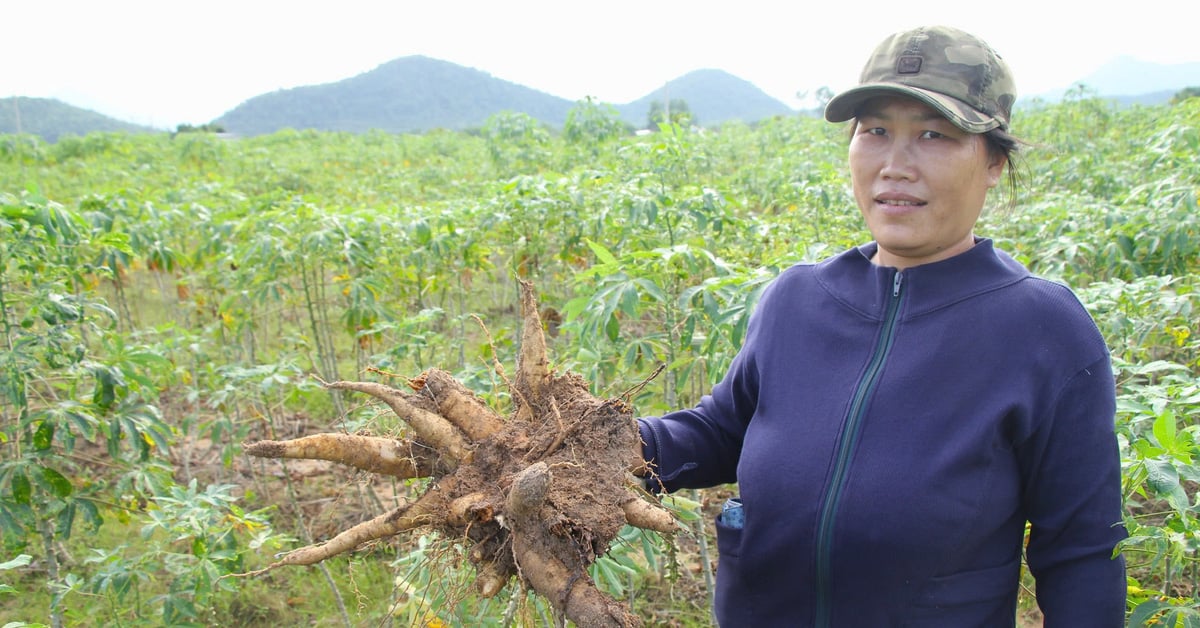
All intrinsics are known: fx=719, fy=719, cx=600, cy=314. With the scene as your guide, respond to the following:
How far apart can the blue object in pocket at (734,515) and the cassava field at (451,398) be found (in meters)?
0.11

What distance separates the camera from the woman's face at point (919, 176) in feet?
3.42

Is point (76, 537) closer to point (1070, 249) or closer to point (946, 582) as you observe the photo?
point (946, 582)

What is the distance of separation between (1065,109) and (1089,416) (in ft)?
31.6

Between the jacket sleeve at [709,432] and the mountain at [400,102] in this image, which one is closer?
the jacket sleeve at [709,432]

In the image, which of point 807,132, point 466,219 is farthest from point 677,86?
point 466,219

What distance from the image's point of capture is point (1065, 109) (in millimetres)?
8750

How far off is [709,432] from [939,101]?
68 centimetres

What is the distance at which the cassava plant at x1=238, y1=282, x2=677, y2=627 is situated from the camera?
1.17 metres

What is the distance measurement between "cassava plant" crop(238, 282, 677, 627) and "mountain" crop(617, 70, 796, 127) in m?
41.3

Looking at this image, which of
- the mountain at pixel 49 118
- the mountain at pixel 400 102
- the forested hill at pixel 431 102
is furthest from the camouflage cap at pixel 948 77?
the forested hill at pixel 431 102

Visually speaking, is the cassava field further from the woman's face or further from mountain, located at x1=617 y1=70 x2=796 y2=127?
mountain, located at x1=617 y1=70 x2=796 y2=127

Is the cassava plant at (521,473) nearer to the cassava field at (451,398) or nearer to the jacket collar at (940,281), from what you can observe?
the cassava field at (451,398)

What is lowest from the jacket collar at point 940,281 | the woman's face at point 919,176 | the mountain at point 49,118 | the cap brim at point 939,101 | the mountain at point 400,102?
the jacket collar at point 940,281

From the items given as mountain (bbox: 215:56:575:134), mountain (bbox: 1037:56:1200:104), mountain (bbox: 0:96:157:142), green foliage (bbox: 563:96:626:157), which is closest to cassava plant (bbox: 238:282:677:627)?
green foliage (bbox: 563:96:626:157)
